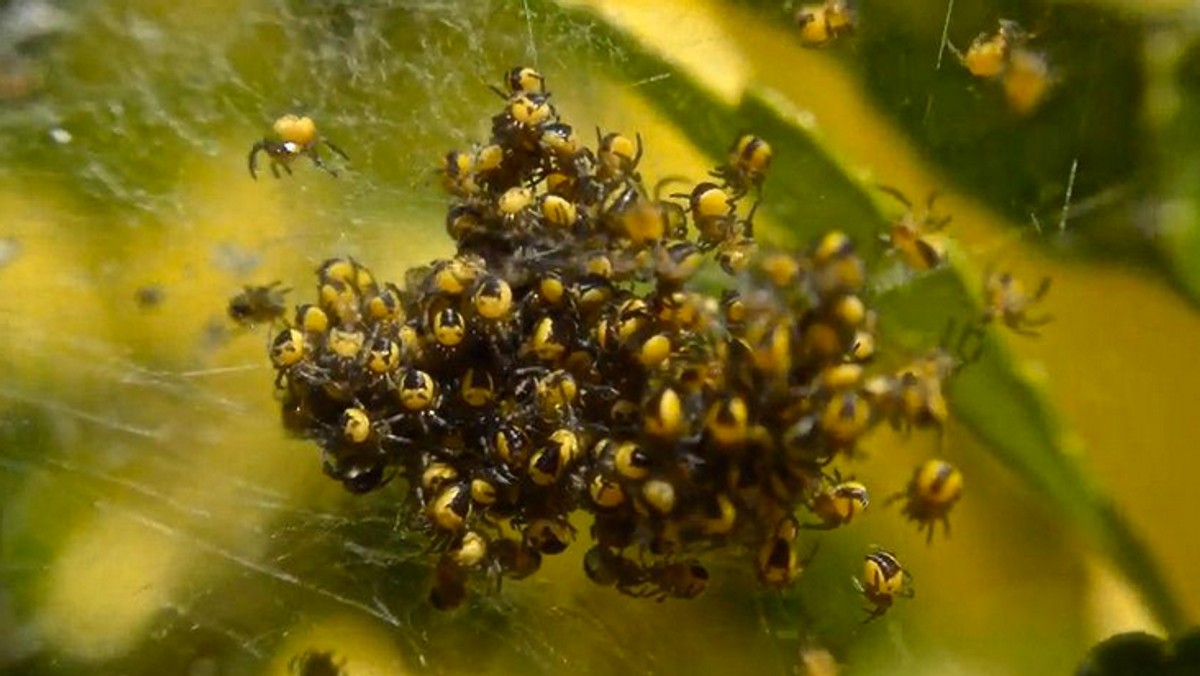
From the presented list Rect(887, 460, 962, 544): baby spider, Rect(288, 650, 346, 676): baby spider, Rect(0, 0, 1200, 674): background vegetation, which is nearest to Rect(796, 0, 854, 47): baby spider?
Rect(0, 0, 1200, 674): background vegetation

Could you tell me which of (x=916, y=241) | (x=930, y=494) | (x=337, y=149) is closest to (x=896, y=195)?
(x=916, y=241)

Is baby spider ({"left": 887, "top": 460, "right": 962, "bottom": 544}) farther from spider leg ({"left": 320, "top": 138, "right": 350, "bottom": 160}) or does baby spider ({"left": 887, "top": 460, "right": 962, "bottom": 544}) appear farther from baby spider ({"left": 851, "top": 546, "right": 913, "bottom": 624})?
spider leg ({"left": 320, "top": 138, "right": 350, "bottom": 160})

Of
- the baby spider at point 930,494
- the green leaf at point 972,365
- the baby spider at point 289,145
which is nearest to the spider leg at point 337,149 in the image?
the baby spider at point 289,145

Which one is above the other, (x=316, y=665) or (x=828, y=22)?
(x=828, y=22)

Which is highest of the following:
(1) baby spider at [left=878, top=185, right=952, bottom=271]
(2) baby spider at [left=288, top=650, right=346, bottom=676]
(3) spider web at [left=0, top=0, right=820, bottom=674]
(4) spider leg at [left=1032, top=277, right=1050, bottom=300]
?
→ (1) baby spider at [left=878, top=185, right=952, bottom=271]

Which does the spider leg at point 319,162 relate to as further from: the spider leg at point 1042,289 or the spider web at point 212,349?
the spider leg at point 1042,289

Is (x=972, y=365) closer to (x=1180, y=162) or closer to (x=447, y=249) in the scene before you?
(x=1180, y=162)
